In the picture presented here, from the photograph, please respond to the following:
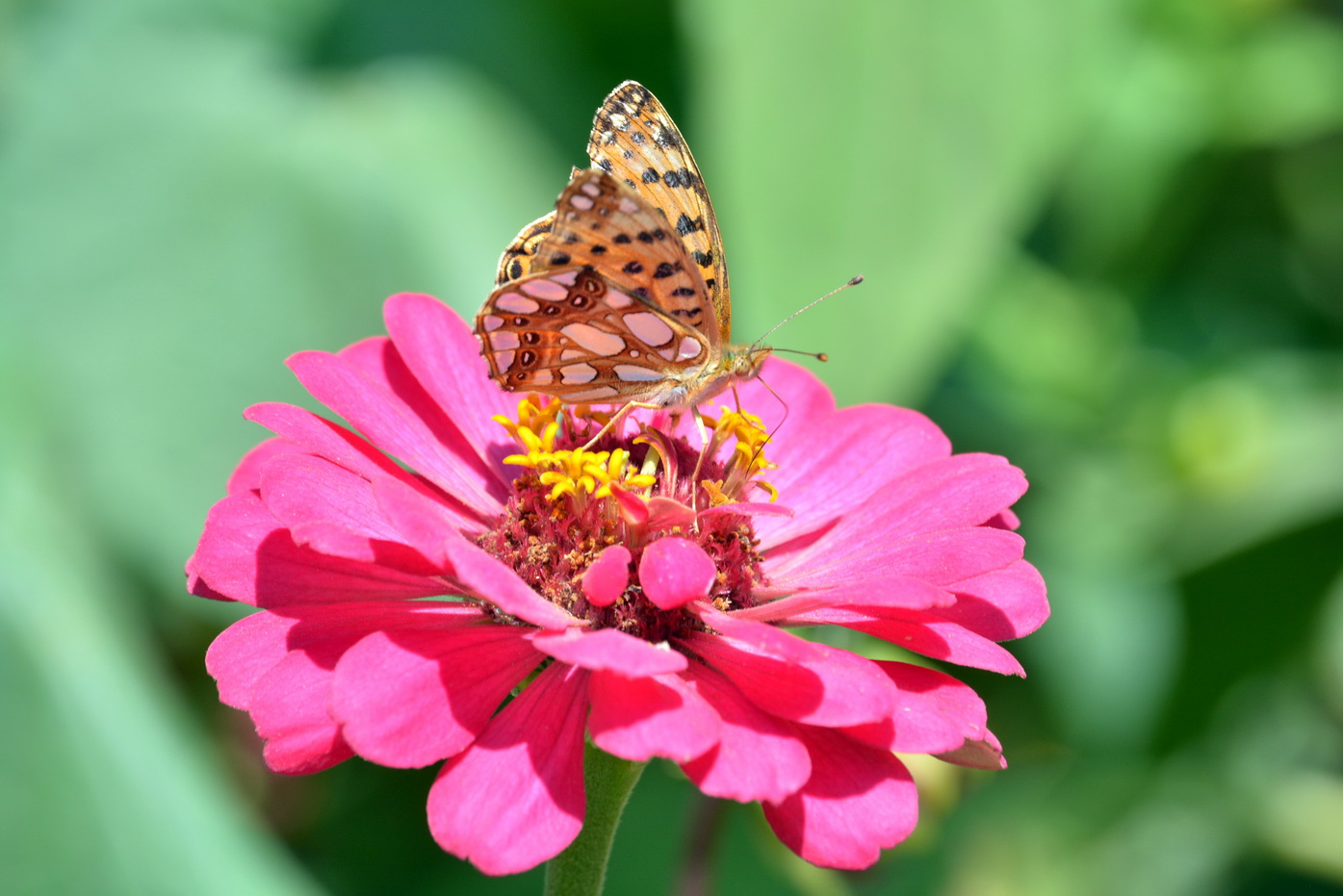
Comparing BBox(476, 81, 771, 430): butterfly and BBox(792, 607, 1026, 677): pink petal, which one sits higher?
BBox(476, 81, 771, 430): butterfly

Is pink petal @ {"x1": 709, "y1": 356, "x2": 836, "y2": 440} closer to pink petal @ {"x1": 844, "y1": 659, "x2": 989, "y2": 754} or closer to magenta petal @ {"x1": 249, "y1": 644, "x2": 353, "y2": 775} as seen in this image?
pink petal @ {"x1": 844, "y1": 659, "x2": 989, "y2": 754}

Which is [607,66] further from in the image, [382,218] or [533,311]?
[533,311]

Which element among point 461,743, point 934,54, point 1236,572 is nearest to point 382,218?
point 934,54

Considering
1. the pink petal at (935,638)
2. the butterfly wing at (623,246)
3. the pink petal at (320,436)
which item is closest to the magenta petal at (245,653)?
the pink petal at (320,436)

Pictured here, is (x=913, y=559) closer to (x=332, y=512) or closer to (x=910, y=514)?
(x=910, y=514)

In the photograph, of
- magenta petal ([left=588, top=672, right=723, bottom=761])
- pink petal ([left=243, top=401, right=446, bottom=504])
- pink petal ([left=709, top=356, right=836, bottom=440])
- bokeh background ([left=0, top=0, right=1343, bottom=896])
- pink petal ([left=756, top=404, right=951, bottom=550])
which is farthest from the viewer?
bokeh background ([left=0, top=0, right=1343, bottom=896])

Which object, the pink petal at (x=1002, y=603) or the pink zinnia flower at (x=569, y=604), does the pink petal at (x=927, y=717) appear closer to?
the pink zinnia flower at (x=569, y=604)

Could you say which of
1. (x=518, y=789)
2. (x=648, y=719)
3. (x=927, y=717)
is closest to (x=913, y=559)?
(x=927, y=717)

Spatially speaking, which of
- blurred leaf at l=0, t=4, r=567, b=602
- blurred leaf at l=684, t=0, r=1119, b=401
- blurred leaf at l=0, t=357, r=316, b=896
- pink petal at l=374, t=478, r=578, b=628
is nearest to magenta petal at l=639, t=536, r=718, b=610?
pink petal at l=374, t=478, r=578, b=628
